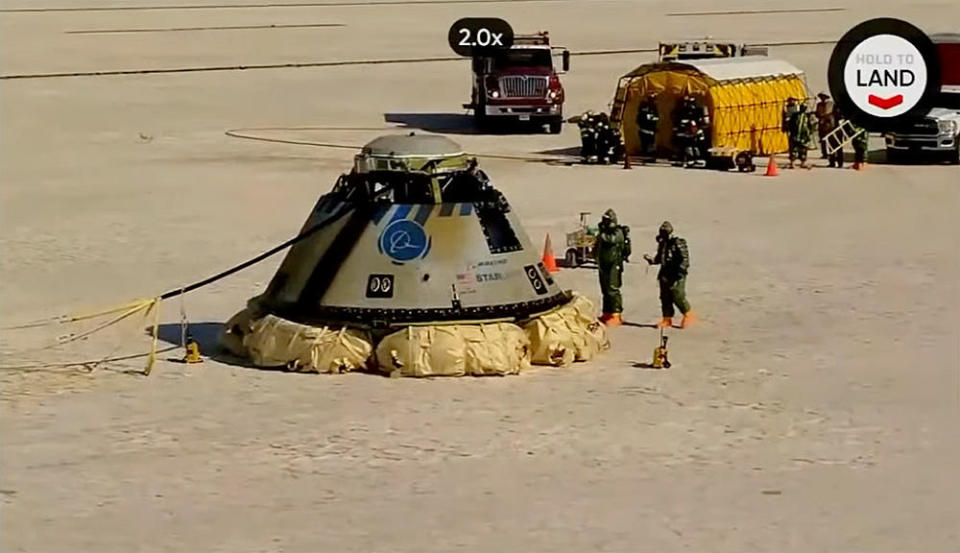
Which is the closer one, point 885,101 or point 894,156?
point 894,156

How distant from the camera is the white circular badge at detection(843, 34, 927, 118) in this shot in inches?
1319

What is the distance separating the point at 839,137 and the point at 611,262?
52.5 ft

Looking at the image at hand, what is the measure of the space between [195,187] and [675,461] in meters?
17.9

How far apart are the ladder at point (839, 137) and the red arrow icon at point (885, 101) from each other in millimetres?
1516

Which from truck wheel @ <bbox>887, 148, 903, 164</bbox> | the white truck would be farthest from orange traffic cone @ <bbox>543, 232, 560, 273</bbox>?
truck wheel @ <bbox>887, 148, 903, 164</bbox>

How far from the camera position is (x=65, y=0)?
3184 inches

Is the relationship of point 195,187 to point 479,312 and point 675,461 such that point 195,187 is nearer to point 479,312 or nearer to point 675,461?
point 479,312

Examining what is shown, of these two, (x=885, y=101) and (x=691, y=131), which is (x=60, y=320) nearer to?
(x=691, y=131)

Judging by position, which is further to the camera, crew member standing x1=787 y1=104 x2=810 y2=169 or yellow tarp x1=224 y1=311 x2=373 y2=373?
crew member standing x1=787 y1=104 x2=810 y2=169

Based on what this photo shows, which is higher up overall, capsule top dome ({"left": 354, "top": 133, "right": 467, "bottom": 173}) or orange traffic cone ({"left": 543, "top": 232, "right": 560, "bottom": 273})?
capsule top dome ({"left": 354, "top": 133, "right": 467, "bottom": 173})

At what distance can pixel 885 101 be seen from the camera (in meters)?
36.9

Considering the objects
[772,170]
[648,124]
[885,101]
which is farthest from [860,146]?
[648,124]

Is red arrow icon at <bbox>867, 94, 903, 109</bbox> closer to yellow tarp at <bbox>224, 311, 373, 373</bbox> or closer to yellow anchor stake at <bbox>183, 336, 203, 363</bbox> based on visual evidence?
yellow tarp at <bbox>224, 311, 373, 373</bbox>

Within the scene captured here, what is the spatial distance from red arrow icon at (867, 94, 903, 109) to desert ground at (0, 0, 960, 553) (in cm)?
104
